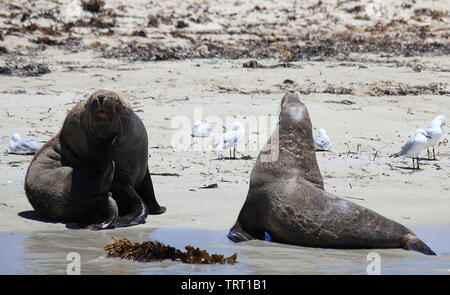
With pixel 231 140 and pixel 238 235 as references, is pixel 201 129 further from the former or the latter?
pixel 238 235

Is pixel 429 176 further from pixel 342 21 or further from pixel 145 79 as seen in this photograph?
pixel 342 21

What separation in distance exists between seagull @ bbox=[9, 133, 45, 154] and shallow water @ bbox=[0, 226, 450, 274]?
9.62 ft

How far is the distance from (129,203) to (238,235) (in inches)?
48.8

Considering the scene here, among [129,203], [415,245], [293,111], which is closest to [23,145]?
[129,203]

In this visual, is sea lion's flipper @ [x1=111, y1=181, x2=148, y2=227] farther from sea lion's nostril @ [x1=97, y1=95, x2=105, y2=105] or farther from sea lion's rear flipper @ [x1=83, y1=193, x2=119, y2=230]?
sea lion's nostril @ [x1=97, y1=95, x2=105, y2=105]

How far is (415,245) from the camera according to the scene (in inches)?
270

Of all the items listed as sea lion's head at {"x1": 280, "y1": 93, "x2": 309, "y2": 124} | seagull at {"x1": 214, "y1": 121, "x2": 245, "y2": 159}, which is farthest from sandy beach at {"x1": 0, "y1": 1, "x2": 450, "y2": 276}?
sea lion's head at {"x1": 280, "y1": 93, "x2": 309, "y2": 124}

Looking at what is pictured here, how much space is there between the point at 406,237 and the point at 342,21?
54.0 feet

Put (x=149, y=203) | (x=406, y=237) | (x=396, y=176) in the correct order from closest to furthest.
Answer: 1. (x=406, y=237)
2. (x=149, y=203)
3. (x=396, y=176)

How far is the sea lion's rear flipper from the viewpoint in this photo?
7664 millimetres

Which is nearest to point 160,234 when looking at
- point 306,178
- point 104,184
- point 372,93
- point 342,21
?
point 104,184

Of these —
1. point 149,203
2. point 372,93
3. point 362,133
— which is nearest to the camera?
point 149,203

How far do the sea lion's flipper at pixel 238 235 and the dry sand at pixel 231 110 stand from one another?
1.51 ft

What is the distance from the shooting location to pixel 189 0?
23812mm
